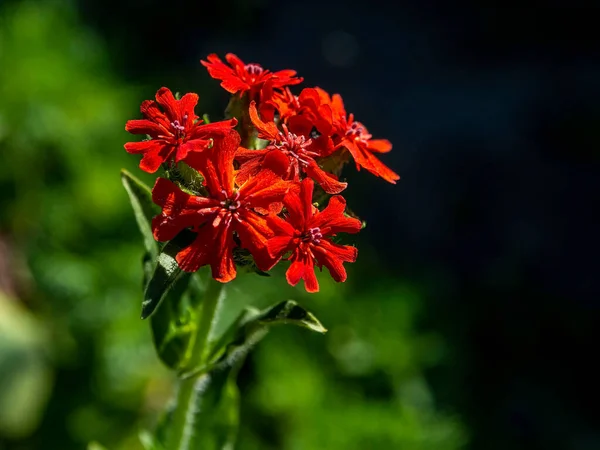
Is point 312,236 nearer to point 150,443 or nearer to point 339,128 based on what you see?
point 339,128

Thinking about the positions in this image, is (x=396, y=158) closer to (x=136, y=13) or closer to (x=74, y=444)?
(x=136, y=13)

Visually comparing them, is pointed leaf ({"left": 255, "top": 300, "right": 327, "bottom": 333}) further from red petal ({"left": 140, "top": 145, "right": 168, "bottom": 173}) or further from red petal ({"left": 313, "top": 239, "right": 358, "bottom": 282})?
red petal ({"left": 140, "top": 145, "right": 168, "bottom": 173})

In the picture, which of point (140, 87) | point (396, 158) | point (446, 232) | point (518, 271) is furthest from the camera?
point (396, 158)

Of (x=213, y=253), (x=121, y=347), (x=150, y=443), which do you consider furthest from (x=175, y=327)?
→ (x=121, y=347)

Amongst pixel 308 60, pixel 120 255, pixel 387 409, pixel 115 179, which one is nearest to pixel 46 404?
pixel 120 255

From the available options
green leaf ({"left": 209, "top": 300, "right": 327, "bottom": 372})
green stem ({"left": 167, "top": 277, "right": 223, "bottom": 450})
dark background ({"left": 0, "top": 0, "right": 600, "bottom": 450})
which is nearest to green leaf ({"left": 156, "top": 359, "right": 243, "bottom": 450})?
green stem ({"left": 167, "top": 277, "right": 223, "bottom": 450})
